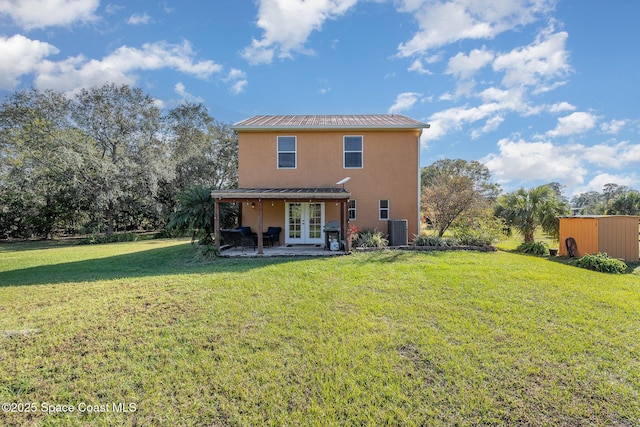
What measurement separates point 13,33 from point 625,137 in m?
36.6

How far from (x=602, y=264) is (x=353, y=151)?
9096 mm

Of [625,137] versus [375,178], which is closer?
[375,178]

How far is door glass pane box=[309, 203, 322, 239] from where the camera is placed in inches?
478

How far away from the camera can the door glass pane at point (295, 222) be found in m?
12.2

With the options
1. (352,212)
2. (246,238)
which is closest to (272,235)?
(246,238)

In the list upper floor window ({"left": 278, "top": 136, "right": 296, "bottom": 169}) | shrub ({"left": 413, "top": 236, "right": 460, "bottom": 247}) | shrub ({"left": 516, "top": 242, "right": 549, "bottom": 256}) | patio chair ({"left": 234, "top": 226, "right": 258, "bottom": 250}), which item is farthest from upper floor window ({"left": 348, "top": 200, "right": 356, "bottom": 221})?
shrub ({"left": 516, "top": 242, "right": 549, "bottom": 256})

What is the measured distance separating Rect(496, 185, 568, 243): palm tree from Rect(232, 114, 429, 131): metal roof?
565 centimetres

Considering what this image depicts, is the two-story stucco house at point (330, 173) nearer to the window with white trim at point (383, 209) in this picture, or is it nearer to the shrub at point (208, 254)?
the window with white trim at point (383, 209)

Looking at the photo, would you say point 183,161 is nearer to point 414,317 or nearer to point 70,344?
point 70,344

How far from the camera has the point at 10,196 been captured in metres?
19.9

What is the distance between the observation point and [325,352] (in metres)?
3.56

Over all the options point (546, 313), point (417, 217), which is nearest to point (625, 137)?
point (417, 217)

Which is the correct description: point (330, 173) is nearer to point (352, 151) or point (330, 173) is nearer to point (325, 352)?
point (352, 151)

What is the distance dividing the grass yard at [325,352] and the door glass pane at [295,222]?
5.71 metres
